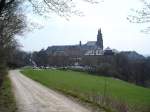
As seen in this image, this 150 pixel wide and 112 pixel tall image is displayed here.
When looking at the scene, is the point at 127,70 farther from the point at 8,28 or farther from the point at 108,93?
the point at 8,28

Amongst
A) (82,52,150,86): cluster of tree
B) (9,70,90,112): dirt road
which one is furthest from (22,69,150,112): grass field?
(82,52,150,86): cluster of tree

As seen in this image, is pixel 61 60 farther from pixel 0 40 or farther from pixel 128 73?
pixel 0 40

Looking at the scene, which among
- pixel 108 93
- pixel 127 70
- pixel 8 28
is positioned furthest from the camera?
pixel 127 70

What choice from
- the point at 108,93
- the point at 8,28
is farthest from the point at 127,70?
the point at 8,28

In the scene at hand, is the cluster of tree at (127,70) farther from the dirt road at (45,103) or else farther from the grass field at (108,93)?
the dirt road at (45,103)

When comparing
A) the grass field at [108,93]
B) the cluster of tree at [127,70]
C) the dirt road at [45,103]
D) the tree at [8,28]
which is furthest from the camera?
the cluster of tree at [127,70]

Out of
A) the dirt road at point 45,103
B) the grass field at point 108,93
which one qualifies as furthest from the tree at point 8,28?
the grass field at point 108,93

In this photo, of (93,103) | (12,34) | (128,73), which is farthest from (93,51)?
(93,103)

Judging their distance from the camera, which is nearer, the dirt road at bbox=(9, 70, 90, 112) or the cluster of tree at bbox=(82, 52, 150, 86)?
the dirt road at bbox=(9, 70, 90, 112)

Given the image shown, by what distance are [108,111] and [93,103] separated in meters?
3.74

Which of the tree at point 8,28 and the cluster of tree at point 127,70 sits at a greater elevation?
the tree at point 8,28

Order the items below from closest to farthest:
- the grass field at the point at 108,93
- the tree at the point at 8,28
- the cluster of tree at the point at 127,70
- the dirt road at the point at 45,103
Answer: the dirt road at the point at 45,103 → the grass field at the point at 108,93 → the tree at the point at 8,28 → the cluster of tree at the point at 127,70

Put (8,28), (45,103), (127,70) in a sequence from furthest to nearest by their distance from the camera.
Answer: (127,70), (8,28), (45,103)

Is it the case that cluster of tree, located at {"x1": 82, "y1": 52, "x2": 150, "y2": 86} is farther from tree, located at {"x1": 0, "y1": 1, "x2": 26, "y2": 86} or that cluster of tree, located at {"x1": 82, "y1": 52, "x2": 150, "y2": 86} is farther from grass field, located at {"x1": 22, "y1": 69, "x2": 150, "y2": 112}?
tree, located at {"x1": 0, "y1": 1, "x2": 26, "y2": 86}
